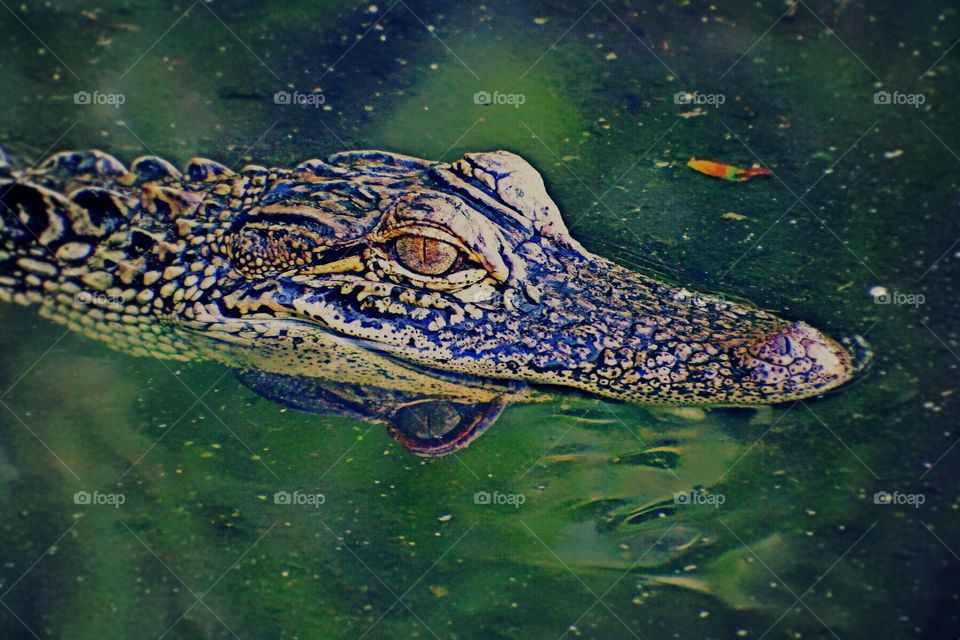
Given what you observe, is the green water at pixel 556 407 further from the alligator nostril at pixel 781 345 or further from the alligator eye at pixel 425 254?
the alligator eye at pixel 425 254

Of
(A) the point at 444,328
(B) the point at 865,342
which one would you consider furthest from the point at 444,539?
(B) the point at 865,342

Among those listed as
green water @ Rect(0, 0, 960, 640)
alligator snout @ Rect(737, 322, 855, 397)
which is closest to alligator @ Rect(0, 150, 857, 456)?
alligator snout @ Rect(737, 322, 855, 397)

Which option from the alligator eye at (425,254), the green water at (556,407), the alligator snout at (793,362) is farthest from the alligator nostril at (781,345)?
the alligator eye at (425,254)

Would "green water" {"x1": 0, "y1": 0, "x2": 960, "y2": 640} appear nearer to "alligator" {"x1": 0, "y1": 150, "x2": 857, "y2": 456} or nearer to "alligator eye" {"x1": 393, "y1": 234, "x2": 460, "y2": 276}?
"alligator" {"x1": 0, "y1": 150, "x2": 857, "y2": 456}

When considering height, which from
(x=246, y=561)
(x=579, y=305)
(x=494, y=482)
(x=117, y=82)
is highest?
(x=117, y=82)

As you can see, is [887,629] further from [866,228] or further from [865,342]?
[866,228]

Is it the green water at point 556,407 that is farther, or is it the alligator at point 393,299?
the alligator at point 393,299
